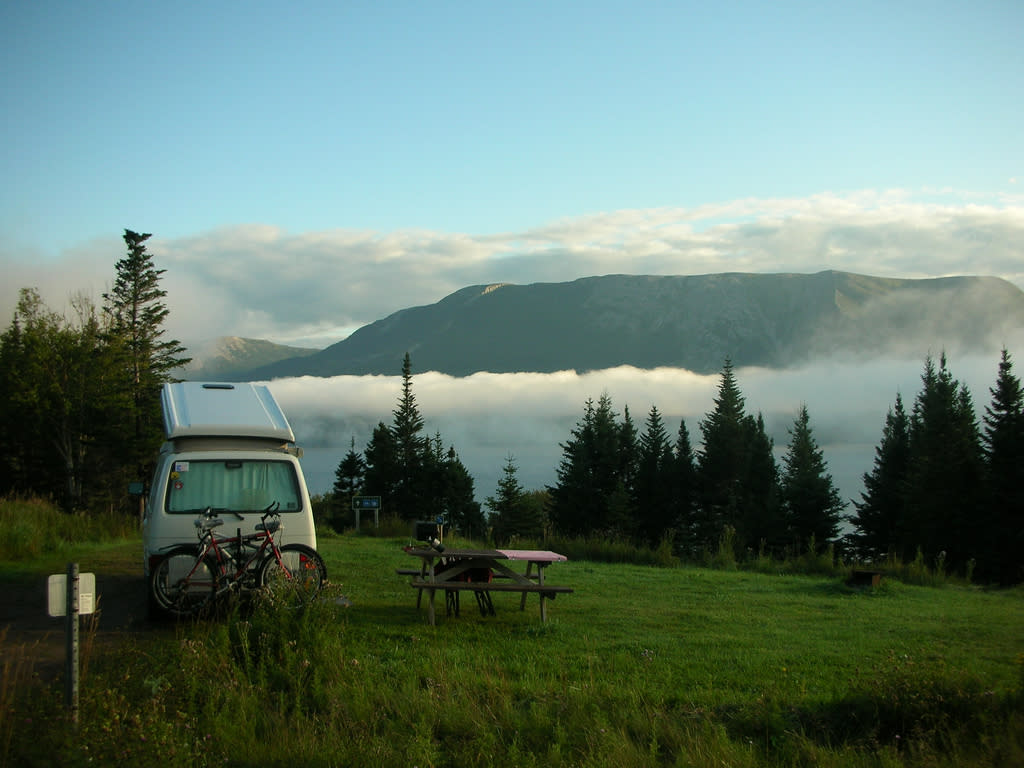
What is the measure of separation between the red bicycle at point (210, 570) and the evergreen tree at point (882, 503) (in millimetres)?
67091

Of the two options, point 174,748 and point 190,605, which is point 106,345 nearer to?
point 190,605

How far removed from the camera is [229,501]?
9219mm

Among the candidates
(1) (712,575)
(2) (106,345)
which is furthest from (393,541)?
(2) (106,345)

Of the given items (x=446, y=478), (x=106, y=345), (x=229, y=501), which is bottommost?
(x=446, y=478)

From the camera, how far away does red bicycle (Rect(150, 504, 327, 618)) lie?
827 cm

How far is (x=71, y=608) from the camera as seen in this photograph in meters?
4.86

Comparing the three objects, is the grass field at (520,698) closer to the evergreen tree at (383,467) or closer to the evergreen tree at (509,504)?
the evergreen tree at (509,504)

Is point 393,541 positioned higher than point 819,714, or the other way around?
point 819,714

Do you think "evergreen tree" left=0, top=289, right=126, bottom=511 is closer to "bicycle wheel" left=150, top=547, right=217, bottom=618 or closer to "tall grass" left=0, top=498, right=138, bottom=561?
"tall grass" left=0, top=498, right=138, bottom=561

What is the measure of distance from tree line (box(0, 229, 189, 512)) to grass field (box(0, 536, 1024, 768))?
21.8m

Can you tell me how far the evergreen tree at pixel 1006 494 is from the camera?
4650 centimetres

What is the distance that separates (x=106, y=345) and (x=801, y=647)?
134 ft

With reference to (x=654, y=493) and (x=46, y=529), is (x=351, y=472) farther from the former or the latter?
(x=46, y=529)

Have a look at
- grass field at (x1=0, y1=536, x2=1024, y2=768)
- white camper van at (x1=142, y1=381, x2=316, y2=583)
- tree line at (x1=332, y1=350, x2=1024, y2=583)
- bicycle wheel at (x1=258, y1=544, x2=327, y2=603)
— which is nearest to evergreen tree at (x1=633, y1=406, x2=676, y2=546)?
tree line at (x1=332, y1=350, x2=1024, y2=583)
